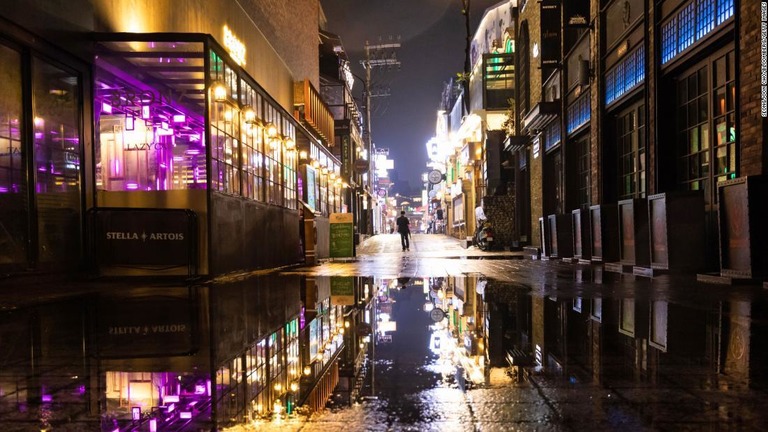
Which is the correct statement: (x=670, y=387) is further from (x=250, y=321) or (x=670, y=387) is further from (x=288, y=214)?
(x=288, y=214)

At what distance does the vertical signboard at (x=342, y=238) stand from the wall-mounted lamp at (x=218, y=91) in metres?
8.51

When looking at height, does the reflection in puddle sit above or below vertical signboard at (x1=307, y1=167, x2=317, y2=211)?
below

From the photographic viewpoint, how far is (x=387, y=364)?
12.4 ft

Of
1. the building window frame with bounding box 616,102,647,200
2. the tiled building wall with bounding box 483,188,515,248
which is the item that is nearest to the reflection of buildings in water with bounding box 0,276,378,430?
the building window frame with bounding box 616,102,647,200

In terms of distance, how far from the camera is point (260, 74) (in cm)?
1861

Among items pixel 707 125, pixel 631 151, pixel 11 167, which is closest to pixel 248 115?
pixel 11 167

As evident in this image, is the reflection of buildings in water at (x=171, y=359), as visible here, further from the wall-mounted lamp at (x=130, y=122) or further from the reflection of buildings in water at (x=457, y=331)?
the wall-mounted lamp at (x=130, y=122)

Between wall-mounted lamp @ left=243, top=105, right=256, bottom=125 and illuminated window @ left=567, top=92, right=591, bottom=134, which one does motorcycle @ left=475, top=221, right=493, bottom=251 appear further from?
wall-mounted lamp @ left=243, top=105, right=256, bottom=125

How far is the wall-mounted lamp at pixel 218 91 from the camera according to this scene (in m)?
11.5

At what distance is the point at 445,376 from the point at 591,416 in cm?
100

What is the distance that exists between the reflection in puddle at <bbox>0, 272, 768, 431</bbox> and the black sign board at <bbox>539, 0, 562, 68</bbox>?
1320 cm

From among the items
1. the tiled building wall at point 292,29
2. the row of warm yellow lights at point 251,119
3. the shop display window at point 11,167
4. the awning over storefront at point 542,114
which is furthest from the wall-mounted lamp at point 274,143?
the awning over storefront at point 542,114

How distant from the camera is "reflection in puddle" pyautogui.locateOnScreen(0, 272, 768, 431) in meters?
2.69

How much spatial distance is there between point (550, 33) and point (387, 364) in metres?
17.3
